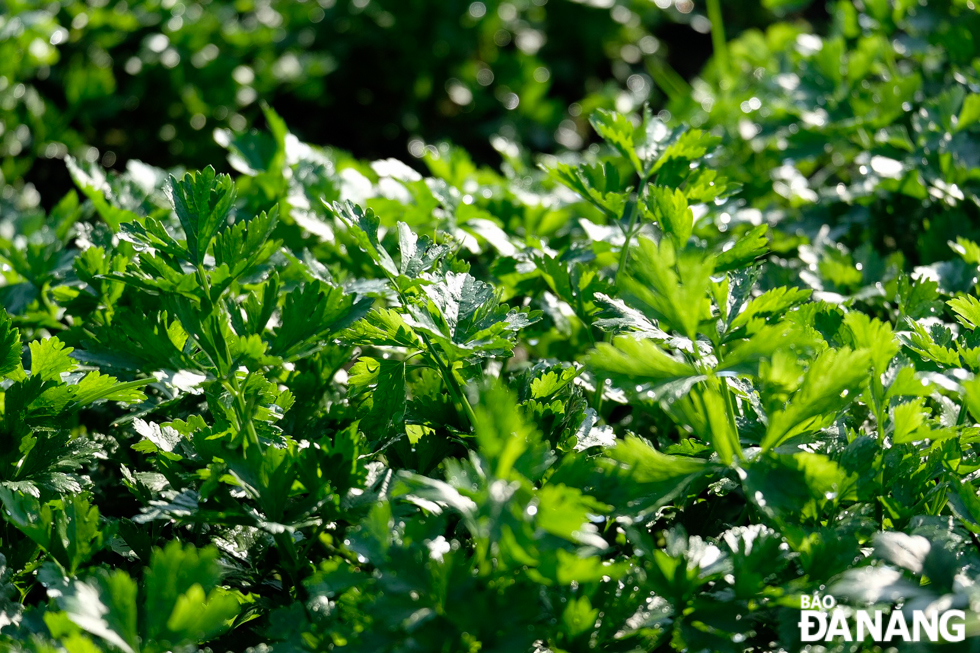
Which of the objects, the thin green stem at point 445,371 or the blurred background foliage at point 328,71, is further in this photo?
the blurred background foliage at point 328,71

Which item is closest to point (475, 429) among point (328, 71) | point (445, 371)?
point (445, 371)

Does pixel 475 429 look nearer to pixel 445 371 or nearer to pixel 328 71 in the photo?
pixel 445 371

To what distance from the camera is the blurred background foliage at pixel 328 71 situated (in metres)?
2.62

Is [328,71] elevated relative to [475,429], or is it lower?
lower

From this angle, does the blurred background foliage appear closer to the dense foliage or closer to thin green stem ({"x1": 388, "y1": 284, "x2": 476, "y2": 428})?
the dense foliage

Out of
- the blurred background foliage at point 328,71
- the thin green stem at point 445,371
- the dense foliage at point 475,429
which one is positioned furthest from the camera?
the blurred background foliage at point 328,71

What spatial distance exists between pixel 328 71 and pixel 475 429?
2329 mm

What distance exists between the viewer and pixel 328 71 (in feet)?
10.0

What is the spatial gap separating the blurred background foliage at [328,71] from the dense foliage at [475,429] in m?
1.10

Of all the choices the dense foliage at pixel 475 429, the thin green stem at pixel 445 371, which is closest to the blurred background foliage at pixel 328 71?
the dense foliage at pixel 475 429

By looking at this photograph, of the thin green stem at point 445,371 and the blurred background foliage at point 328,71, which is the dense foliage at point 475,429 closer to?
the thin green stem at point 445,371

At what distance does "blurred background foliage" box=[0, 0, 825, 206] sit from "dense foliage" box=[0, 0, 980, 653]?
110 cm

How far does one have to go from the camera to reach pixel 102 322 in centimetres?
135

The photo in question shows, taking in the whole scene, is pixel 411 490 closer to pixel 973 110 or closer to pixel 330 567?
pixel 330 567
